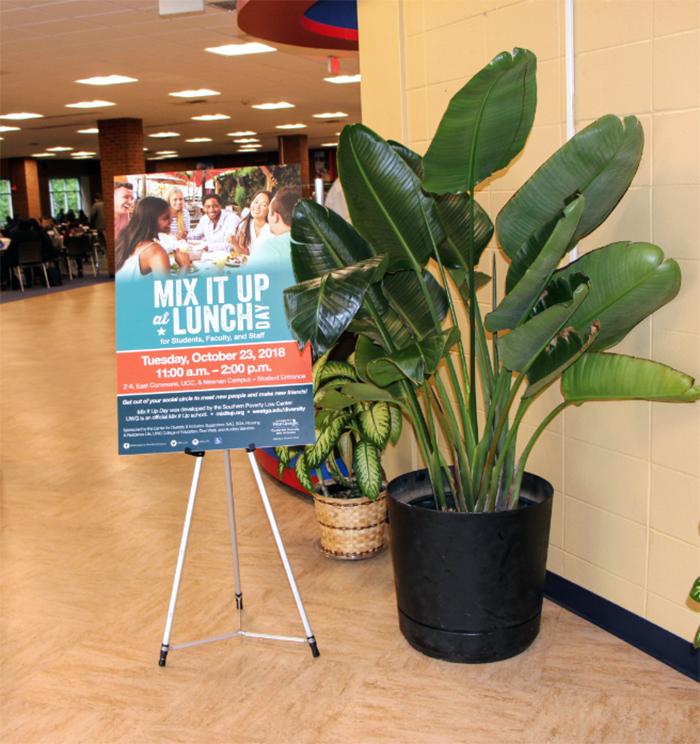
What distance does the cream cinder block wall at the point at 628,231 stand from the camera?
2.66m

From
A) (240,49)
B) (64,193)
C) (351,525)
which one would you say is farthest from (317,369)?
(64,193)

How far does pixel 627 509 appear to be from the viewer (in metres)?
3.01

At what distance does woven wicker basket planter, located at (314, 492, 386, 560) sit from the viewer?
3.75m

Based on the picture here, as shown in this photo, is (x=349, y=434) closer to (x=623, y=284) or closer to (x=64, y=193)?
(x=623, y=284)

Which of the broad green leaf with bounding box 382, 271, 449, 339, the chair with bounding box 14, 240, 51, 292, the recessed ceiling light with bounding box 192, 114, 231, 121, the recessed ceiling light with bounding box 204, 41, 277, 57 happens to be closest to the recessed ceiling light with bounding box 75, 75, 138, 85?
the recessed ceiling light with bounding box 204, 41, 277, 57

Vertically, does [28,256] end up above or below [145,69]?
below

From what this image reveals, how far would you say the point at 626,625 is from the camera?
306cm

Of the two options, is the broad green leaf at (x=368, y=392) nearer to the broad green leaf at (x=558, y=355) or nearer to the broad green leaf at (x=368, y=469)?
the broad green leaf at (x=558, y=355)

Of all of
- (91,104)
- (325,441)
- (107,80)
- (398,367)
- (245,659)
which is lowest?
(245,659)

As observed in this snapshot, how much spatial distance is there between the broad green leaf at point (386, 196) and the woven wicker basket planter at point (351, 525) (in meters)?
1.27

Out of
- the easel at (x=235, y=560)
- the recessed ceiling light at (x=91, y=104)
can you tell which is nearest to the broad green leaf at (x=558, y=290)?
the easel at (x=235, y=560)

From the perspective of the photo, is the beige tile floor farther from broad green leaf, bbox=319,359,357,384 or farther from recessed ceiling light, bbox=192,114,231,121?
recessed ceiling light, bbox=192,114,231,121

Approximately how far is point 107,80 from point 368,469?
34.2 ft

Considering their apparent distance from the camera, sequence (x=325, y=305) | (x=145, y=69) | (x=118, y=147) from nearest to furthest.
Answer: (x=325, y=305) < (x=145, y=69) < (x=118, y=147)
